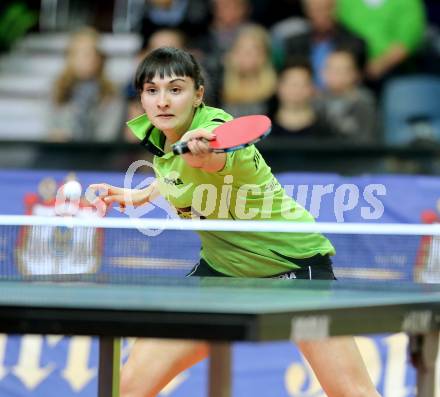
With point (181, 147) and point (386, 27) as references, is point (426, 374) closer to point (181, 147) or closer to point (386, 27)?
point (181, 147)

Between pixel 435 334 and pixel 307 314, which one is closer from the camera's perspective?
pixel 307 314

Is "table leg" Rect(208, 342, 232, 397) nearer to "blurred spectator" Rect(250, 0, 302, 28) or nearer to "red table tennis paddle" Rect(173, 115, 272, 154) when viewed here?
"red table tennis paddle" Rect(173, 115, 272, 154)

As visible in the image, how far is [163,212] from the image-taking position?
642cm

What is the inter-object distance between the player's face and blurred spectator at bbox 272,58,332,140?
3.52m

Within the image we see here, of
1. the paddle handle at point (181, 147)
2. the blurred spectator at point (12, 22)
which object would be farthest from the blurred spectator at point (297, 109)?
the paddle handle at point (181, 147)

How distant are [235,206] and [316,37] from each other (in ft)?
14.6

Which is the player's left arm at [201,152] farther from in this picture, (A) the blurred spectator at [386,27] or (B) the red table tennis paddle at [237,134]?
(A) the blurred spectator at [386,27]

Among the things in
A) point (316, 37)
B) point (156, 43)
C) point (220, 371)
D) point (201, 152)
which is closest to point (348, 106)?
point (316, 37)

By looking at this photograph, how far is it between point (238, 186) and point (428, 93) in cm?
428

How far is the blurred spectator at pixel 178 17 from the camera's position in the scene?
30.0 feet

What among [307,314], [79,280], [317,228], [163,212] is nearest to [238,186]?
[317,228]

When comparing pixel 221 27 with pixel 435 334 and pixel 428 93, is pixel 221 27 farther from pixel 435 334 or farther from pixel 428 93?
pixel 435 334

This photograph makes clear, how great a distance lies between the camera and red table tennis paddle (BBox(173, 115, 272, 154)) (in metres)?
3.95

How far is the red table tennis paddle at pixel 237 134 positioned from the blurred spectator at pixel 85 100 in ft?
14.6
